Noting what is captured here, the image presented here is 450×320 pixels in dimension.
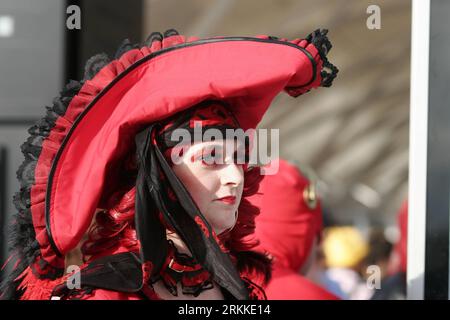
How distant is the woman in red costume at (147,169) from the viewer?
127 centimetres

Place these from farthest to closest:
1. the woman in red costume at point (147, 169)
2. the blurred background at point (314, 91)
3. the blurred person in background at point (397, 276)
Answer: the blurred person in background at point (397, 276) → the blurred background at point (314, 91) → the woman in red costume at point (147, 169)

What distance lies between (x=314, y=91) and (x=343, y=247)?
651 millimetres

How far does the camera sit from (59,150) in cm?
130

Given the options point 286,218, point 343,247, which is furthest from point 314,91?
point 286,218

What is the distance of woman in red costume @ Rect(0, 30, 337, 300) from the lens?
1268 millimetres

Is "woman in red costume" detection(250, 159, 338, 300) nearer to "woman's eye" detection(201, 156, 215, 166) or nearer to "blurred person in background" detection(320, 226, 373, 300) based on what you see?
"blurred person in background" detection(320, 226, 373, 300)

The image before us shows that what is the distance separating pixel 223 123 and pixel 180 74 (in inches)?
4.5

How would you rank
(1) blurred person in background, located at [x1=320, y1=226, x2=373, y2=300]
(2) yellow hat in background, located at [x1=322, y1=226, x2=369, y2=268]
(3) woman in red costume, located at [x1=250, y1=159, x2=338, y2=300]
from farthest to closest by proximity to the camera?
(2) yellow hat in background, located at [x1=322, y1=226, x2=369, y2=268] < (1) blurred person in background, located at [x1=320, y1=226, x2=373, y2=300] < (3) woman in red costume, located at [x1=250, y1=159, x2=338, y2=300]

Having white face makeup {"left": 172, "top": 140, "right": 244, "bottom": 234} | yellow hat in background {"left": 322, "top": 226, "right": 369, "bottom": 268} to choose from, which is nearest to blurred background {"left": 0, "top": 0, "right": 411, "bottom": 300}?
yellow hat in background {"left": 322, "top": 226, "right": 369, "bottom": 268}

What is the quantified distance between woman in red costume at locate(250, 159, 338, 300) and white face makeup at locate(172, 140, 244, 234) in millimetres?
721

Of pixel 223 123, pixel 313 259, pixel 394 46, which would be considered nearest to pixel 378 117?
pixel 394 46

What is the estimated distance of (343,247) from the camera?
323 centimetres

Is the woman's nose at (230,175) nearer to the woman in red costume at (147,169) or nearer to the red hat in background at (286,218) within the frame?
the woman in red costume at (147,169)

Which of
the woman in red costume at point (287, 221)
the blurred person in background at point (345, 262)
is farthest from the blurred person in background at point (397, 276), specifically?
the woman in red costume at point (287, 221)
